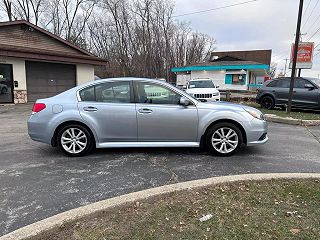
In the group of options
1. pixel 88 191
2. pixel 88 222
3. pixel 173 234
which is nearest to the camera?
pixel 173 234

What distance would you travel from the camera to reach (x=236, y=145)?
5359mm

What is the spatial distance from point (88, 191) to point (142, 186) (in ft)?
2.45

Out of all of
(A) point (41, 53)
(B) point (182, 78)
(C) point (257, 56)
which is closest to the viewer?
(A) point (41, 53)

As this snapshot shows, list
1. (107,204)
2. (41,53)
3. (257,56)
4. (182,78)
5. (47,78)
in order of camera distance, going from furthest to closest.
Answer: (257,56)
(182,78)
(47,78)
(41,53)
(107,204)

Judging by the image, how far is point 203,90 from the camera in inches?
540

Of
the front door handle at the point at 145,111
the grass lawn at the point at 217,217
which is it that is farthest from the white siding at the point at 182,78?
the grass lawn at the point at 217,217

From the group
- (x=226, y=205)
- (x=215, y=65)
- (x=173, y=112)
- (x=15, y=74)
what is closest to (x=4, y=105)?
(x=15, y=74)

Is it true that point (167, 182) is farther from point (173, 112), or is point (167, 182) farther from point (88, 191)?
point (173, 112)

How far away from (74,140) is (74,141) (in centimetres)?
2

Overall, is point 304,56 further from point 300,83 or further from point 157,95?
point 157,95

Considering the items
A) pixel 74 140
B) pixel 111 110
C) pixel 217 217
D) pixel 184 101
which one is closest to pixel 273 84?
pixel 184 101

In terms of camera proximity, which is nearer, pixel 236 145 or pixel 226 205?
pixel 226 205

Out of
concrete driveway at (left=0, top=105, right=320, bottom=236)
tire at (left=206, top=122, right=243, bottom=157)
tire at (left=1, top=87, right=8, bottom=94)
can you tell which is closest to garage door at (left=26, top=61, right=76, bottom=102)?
tire at (left=1, top=87, right=8, bottom=94)

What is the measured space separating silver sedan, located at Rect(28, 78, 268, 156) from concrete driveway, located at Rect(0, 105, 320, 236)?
0.96 ft
